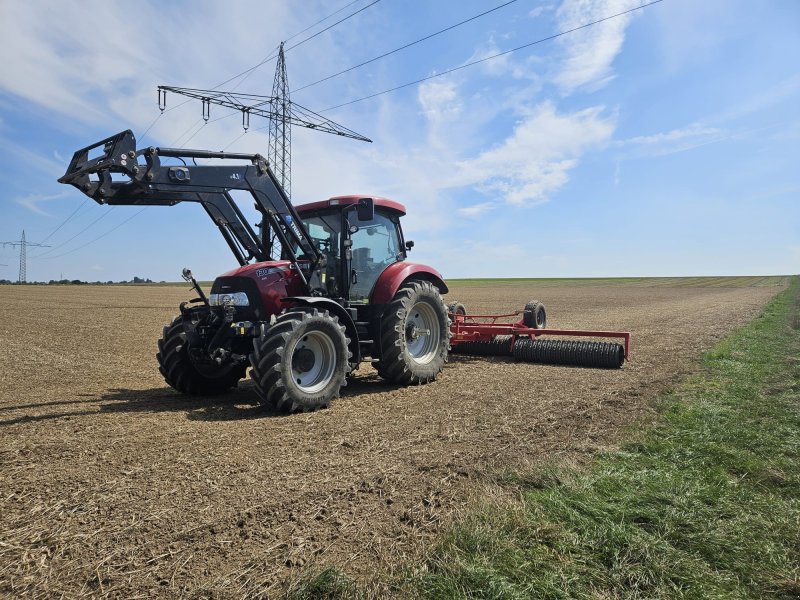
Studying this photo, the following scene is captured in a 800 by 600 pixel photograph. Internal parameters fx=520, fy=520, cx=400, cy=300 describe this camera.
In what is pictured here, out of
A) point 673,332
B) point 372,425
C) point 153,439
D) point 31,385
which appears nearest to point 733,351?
point 673,332

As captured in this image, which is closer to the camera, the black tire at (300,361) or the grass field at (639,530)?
the grass field at (639,530)

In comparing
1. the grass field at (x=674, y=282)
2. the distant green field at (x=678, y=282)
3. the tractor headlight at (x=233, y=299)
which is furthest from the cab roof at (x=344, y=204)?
the distant green field at (x=678, y=282)

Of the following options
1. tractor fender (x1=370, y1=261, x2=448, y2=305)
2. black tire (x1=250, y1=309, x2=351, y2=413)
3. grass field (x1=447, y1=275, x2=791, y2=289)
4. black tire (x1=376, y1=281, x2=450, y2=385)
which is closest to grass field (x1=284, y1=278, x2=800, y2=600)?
black tire (x1=250, y1=309, x2=351, y2=413)

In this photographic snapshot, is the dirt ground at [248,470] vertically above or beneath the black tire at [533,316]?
beneath

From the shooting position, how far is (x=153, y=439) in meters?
4.62

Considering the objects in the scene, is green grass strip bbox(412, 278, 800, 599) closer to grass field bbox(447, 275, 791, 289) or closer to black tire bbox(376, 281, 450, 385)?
black tire bbox(376, 281, 450, 385)

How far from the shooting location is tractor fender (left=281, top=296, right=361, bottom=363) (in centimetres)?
637

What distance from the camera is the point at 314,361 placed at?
20.8 ft

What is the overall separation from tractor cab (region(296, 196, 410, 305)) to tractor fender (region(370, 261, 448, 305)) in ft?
0.45

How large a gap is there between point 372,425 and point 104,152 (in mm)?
4165

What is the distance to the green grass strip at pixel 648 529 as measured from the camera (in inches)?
95.1

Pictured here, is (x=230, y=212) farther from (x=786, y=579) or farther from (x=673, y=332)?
(x=673, y=332)

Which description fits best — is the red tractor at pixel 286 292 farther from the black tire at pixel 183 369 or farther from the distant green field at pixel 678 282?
the distant green field at pixel 678 282

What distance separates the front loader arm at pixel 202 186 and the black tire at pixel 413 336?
4.34ft
